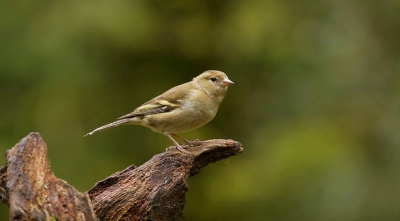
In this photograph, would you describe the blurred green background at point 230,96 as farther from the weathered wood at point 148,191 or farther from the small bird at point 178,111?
the weathered wood at point 148,191

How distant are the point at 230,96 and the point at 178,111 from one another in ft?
14.0

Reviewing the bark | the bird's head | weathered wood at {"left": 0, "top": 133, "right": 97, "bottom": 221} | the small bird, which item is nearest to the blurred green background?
the bird's head

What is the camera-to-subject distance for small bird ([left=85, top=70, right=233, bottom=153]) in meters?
6.62

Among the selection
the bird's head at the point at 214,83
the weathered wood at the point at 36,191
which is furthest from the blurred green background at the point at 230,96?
the weathered wood at the point at 36,191

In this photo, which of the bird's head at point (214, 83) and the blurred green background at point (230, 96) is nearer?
the bird's head at point (214, 83)

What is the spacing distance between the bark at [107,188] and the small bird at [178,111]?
1.86ft

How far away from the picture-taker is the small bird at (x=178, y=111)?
662 cm

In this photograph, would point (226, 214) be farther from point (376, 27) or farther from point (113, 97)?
point (376, 27)

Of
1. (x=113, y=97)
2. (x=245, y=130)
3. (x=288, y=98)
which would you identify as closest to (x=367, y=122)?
(x=288, y=98)

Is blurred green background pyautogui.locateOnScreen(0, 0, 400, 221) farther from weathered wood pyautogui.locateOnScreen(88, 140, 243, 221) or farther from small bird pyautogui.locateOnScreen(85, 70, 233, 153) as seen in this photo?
weathered wood pyautogui.locateOnScreen(88, 140, 243, 221)

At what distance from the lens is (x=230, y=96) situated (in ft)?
35.5

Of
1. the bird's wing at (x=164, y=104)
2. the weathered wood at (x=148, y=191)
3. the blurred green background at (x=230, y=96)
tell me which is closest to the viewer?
the weathered wood at (x=148, y=191)

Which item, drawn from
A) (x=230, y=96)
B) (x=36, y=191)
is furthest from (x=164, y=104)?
(x=230, y=96)

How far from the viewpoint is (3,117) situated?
10.5m
